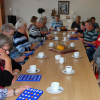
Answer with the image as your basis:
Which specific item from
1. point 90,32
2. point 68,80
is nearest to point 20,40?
point 68,80

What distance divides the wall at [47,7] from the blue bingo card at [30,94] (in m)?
7.67

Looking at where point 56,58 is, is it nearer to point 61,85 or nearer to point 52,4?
point 61,85

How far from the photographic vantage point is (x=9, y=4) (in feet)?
28.5

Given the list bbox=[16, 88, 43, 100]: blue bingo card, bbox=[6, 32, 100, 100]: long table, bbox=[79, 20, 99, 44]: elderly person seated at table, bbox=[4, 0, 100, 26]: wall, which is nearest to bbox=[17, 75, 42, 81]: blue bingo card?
bbox=[6, 32, 100, 100]: long table

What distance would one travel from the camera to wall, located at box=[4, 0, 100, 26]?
27.7 ft

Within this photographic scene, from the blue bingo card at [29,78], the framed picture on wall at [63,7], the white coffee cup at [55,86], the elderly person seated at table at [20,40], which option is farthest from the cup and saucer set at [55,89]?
the framed picture on wall at [63,7]

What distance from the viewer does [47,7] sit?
8648mm

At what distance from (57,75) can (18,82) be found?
1.39 feet

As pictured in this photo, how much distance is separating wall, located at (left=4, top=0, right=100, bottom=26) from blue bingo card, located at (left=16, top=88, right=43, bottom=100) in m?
7.67

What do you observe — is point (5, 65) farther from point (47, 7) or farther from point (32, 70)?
point (47, 7)

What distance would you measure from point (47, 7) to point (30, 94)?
7.81 metres

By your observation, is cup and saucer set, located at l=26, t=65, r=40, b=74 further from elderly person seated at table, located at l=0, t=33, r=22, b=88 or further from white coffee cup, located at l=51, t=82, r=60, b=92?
white coffee cup, located at l=51, t=82, r=60, b=92

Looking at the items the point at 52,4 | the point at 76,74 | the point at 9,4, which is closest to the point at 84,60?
the point at 76,74

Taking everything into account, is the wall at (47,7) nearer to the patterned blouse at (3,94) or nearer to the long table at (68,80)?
the long table at (68,80)
